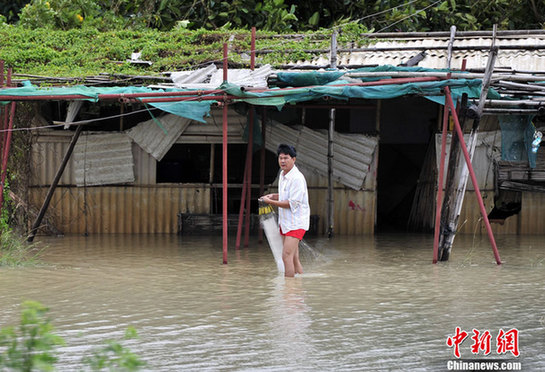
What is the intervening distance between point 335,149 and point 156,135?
3.14 m

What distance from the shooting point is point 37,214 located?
502 inches

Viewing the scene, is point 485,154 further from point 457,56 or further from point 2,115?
point 2,115

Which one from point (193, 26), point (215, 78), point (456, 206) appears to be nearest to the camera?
point (456, 206)

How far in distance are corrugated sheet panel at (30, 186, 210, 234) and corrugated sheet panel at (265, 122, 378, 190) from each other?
167cm

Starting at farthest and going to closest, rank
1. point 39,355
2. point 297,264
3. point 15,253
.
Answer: point 15,253 → point 297,264 → point 39,355

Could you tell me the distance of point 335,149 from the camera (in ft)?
43.4

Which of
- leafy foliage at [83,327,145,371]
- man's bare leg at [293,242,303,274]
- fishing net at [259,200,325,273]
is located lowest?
man's bare leg at [293,242,303,274]

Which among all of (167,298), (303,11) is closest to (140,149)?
(167,298)

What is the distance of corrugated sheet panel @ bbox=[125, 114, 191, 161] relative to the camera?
13.1 meters

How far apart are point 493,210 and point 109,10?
10.8 meters

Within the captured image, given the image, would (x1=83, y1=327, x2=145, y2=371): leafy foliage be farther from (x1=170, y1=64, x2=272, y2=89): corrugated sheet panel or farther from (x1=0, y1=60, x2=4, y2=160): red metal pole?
(x1=0, y1=60, x2=4, y2=160): red metal pole

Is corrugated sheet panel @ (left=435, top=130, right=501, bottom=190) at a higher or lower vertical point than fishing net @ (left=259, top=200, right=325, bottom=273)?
higher

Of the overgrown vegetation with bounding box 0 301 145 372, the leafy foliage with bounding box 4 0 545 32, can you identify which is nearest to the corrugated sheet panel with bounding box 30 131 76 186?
the leafy foliage with bounding box 4 0 545 32

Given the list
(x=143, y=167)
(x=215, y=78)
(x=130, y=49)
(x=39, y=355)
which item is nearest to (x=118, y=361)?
(x=39, y=355)
